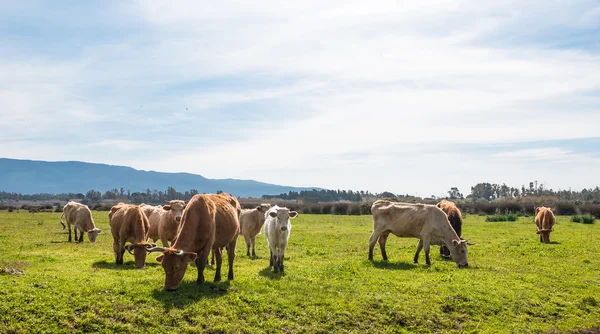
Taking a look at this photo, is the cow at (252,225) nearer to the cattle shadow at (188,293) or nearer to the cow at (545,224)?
the cattle shadow at (188,293)

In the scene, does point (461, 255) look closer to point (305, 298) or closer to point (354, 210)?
point (305, 298)

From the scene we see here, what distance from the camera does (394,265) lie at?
62.5 ft

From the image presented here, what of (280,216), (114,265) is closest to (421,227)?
(280,216)

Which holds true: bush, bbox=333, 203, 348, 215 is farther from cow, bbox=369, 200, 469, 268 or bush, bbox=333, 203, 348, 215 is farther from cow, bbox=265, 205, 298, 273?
cow, bbox=265, 205, 298, 273

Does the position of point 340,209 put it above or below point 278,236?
below

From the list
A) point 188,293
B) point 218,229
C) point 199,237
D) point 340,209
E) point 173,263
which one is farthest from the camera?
point 340,209

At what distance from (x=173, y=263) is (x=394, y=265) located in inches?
384

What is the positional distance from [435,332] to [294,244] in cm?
1583

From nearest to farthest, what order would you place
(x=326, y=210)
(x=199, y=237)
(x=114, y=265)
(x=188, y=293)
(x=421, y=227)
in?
(x=188, y=293) < (x=199, y=237) < (x=114, y=265) < (x=421, y=227) < (x=326, y=210)

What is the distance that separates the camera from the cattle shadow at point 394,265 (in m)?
18.5

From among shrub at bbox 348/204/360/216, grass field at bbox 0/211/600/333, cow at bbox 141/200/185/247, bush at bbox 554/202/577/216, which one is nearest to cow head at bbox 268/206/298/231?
grass field at bbox 0/211/600/333

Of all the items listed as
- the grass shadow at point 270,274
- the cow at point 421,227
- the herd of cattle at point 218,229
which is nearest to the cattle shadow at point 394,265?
the cow at point 421,227

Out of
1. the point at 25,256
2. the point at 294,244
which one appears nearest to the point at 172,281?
the point at 25,256

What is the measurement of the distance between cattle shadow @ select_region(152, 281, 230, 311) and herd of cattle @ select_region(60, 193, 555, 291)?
21 centimetres
